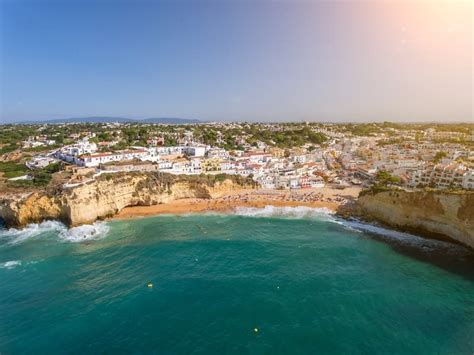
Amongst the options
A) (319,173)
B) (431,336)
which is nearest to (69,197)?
(431,336)

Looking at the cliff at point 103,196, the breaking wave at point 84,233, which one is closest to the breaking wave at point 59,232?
the breaking wave at point 84,233

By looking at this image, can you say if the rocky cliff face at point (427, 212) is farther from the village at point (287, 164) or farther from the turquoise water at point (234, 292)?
the village at point (287, 164)

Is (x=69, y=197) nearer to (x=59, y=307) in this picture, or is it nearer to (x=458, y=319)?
(x=59, y=307)

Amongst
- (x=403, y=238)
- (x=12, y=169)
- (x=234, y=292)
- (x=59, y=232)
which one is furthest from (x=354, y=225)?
(x=12, y=169)

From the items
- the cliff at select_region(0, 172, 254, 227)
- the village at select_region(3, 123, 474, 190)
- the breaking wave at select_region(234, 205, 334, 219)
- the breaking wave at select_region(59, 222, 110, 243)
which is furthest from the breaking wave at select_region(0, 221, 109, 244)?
the breaking wave at select_region(234, 205, 334, 219)

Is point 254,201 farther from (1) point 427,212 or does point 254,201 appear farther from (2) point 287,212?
(1) point 427,212
